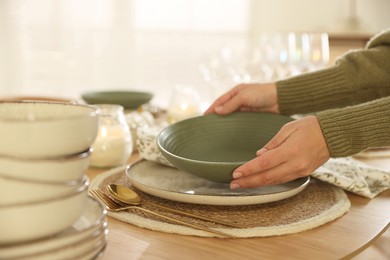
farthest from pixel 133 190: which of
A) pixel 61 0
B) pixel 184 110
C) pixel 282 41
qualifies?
pixel 61 0

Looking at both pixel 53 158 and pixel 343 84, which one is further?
pixel 343 84

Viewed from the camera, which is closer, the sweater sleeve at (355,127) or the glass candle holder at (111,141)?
the sweater sleeve at (355,127)

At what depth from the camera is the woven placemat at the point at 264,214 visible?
2.72 ft

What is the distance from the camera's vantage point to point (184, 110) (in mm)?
1699

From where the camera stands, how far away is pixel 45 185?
591 millimetres

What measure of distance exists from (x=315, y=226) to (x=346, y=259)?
0.35 feet

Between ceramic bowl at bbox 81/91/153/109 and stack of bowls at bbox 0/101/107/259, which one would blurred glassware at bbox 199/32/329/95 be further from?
stack of bowls at bbox 0/101/107/259

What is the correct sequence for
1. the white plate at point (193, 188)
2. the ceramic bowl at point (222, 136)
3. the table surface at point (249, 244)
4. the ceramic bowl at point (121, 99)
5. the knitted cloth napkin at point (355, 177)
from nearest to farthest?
the table surface at point (249, 244) < the white plate at point (193, 188) < the knitted cloth napkin at point (355, 177) < the ceramic bowl at point (222, 136) < the ceramic bowl at point (121, 99)

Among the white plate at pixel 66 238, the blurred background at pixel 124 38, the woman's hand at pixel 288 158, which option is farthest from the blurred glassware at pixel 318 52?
the blurred background at pixel 124 38

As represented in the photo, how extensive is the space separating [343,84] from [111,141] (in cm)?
55

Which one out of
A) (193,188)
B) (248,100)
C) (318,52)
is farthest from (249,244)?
(318,52)

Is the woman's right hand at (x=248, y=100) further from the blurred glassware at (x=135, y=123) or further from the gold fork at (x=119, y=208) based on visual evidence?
the gold fork at (x=119, y=208)

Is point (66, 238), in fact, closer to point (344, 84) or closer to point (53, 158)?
point (53, 158)

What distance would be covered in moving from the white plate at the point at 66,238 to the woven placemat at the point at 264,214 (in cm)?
17
